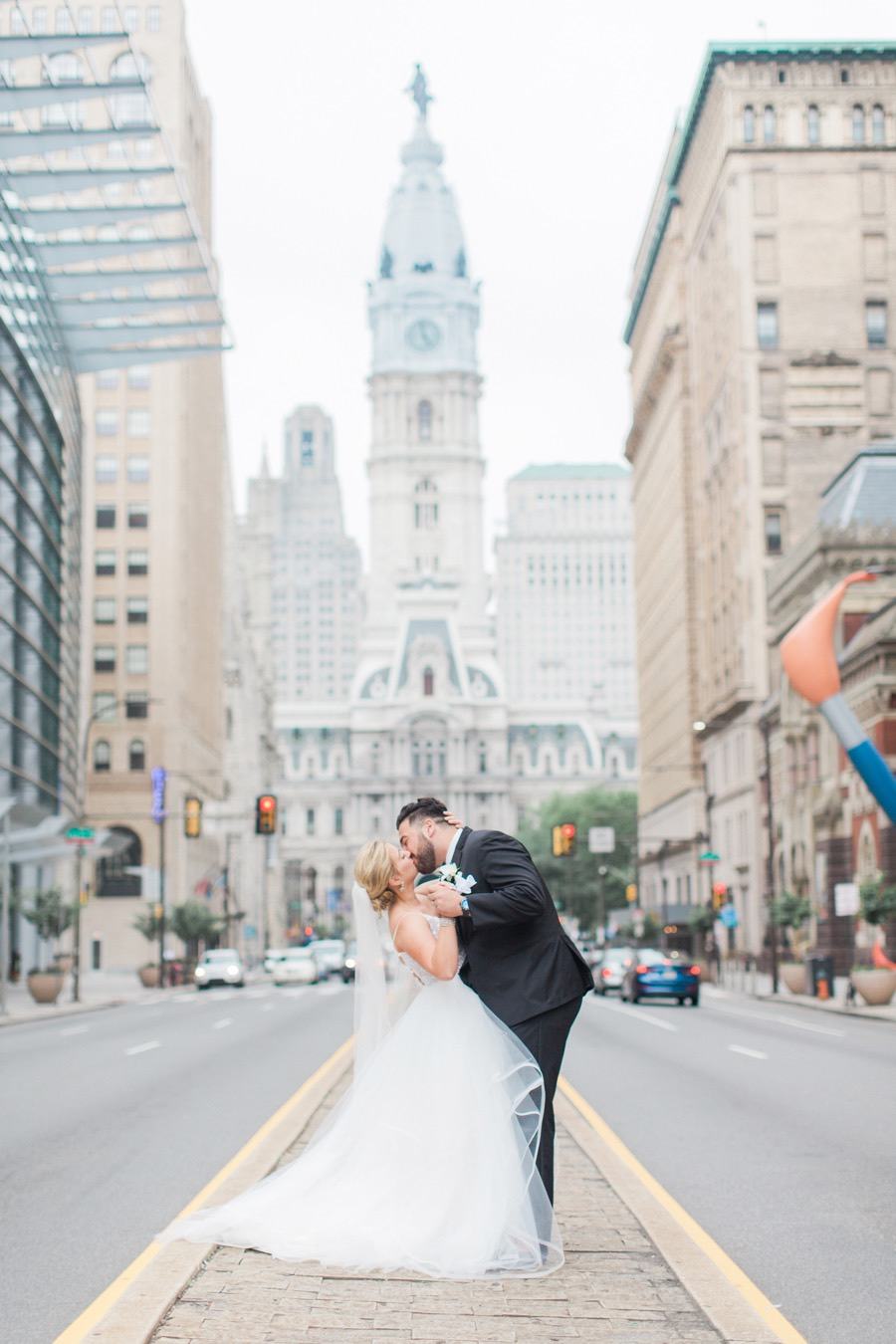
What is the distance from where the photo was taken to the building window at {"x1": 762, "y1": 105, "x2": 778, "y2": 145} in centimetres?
7444

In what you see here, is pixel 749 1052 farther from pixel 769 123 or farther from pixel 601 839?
pixel 601 839

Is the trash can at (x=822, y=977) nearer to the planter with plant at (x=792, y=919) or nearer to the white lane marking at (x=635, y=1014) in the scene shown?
the planter with plant at (x=792, y=919)

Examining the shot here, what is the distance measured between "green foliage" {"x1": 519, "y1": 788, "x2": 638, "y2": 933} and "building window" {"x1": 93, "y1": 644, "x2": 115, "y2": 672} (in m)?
41.3

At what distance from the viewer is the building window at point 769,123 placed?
74438 millimetres

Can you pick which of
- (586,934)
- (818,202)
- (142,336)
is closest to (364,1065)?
(142,336)

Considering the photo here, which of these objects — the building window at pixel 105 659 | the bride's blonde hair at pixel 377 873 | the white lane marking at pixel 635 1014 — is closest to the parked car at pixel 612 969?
the white lane marking at pixel 635 1014

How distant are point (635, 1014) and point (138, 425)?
205 feet

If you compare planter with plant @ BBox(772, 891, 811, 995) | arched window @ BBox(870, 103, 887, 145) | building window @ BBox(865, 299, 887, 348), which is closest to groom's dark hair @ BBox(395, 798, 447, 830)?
planter with plant @ BBox(772, 891, 811, 995)

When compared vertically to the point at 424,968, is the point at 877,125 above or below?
above

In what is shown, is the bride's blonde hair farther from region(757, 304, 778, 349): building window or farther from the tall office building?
region(757, 304, 778, 349): building window

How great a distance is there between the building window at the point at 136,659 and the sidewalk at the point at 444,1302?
3250 inches

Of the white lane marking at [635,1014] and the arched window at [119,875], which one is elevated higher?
the arched window at [119,875]

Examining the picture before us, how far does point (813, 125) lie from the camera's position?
244 ft

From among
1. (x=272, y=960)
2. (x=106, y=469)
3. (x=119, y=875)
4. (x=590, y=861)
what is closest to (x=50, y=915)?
(x=272, y=960)
